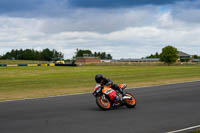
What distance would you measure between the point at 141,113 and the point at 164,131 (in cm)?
256

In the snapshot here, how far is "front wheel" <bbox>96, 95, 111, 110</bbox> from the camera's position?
10.2 metres

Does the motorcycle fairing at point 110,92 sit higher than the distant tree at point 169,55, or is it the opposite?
the distant tree at point 169,55

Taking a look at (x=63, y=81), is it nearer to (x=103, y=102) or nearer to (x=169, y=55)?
(x=103, y=102)

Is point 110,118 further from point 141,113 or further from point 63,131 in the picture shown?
point 63,131

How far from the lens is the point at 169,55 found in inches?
4387

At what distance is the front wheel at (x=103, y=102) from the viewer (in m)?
10.2

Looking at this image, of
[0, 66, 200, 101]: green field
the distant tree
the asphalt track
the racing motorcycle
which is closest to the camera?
the asphalt track

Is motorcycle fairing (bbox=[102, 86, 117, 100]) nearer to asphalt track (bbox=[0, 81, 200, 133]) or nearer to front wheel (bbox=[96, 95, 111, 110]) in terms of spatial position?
front wheel (bbox=[96, 95, 111, 110])

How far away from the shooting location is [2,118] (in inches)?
361

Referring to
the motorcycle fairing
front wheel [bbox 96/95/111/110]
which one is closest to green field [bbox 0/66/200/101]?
front wheel [bbox 96/95/111/110]

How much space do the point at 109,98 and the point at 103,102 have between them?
0.26m

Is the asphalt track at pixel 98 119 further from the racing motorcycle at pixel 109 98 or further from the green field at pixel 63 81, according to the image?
the green field at pixel 63 81

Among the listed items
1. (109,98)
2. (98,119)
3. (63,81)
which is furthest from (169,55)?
(98,119)

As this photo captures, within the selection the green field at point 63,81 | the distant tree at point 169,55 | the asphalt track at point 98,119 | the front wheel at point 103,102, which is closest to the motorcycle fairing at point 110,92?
the front wheel at point 103,102
